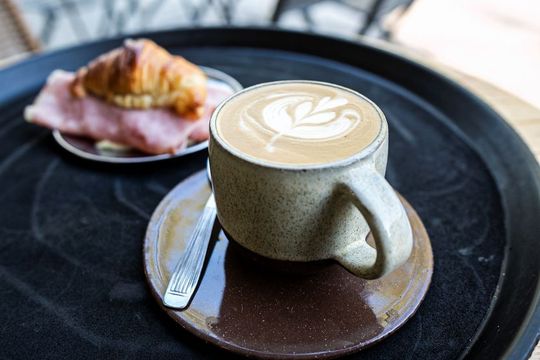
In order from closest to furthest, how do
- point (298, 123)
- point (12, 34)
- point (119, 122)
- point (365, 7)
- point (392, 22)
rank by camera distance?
point (298, 123), point (119, 122), point (12, 34), point (365, 7), point (392, 22)

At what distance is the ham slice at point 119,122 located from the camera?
0.73 meters

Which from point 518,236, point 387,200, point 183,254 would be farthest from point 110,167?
point 518,236

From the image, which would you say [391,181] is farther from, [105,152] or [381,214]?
[105,152]

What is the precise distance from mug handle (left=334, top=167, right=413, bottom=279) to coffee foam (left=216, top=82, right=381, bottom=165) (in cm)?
3

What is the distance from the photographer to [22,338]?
47 centimetres

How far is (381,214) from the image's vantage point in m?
0.37

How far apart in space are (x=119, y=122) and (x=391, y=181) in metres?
0.47

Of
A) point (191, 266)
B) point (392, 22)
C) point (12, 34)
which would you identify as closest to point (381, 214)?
point (191, 266)

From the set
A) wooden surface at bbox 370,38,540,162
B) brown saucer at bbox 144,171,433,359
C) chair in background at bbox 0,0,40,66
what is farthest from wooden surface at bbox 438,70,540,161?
chair in background at bbox 0,0,40,66

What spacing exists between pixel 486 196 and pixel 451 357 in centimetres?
28

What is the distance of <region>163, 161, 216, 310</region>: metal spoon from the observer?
461 mm

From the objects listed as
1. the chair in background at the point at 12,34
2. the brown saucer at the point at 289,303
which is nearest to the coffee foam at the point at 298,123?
the brown saucer at the point at 289,303

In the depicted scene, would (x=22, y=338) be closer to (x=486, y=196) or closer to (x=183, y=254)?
(x=183, y=254)

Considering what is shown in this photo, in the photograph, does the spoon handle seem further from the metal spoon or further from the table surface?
the table surface
